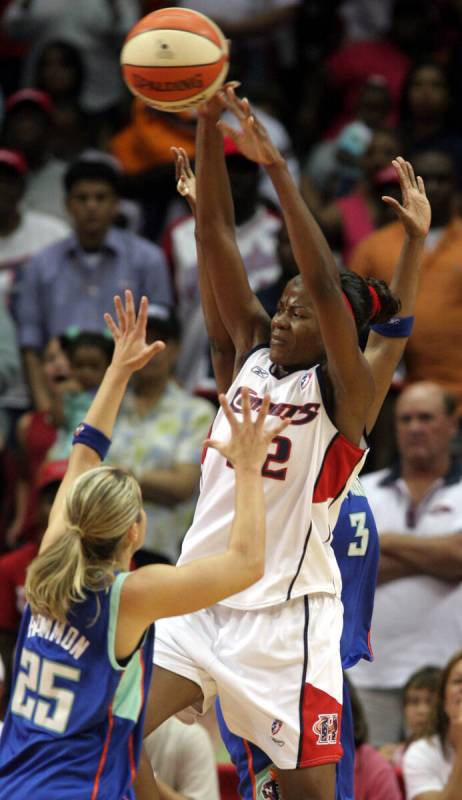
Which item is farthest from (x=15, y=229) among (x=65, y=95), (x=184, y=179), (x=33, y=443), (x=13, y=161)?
(x=184, y=179)

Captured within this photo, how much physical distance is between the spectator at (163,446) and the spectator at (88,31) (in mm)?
A: 3834

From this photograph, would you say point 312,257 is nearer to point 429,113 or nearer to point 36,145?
point 429,113

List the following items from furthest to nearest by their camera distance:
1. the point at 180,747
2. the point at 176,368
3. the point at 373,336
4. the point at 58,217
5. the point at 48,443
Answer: the point at 58,217 < the point at 176,368 < the point at 48,443 < the point at 180,747 < the point at 373,336

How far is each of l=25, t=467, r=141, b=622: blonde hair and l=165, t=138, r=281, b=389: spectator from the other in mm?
4649

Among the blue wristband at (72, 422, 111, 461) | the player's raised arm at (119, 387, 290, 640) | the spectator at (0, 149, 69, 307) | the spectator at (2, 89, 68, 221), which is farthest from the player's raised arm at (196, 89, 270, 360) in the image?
the spectator at (2, 89, 68, 221)

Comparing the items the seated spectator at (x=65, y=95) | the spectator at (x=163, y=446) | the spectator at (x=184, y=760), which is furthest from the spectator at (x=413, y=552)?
the seated spectator at (x=65, y=95)

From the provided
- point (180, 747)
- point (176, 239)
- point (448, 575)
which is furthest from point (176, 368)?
point (180, 747)

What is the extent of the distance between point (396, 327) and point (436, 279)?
3475 millimetres

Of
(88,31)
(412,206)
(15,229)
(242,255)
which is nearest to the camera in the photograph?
(412,206)

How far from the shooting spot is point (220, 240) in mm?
5211

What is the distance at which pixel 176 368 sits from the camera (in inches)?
367

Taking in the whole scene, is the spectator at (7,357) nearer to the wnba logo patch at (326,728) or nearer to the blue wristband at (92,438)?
the blue wristband at (92,438)

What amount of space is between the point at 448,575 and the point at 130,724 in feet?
11.3

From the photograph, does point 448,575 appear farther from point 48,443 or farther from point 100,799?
point 100,799
